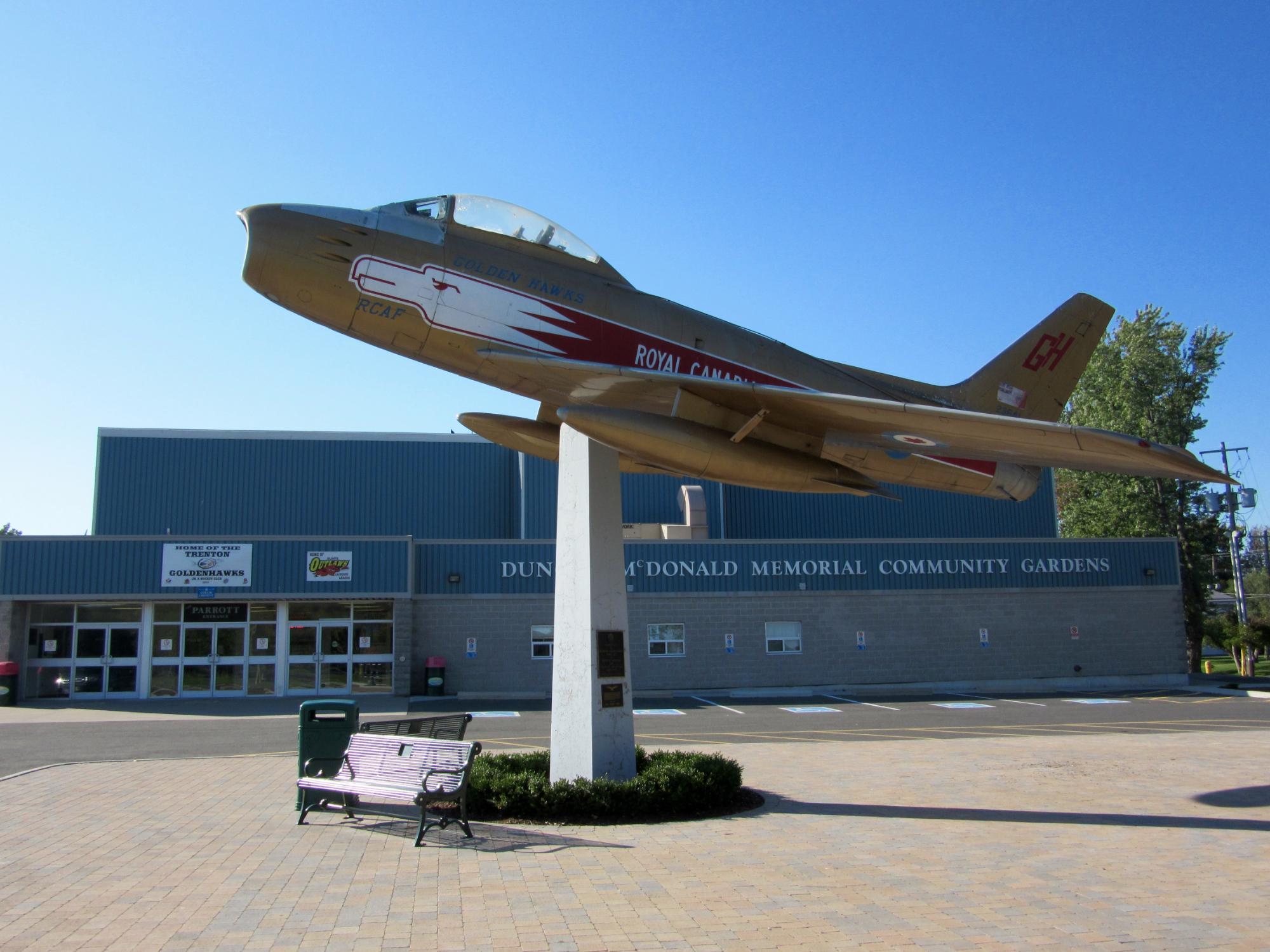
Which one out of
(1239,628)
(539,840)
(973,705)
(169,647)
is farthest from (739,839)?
(1239,628)

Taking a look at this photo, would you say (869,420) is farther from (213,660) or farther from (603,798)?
(213,660)

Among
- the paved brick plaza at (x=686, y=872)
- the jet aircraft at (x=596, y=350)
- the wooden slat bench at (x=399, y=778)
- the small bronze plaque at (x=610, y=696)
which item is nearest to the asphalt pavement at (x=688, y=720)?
the paved brick plaza at (x=686, y=872)

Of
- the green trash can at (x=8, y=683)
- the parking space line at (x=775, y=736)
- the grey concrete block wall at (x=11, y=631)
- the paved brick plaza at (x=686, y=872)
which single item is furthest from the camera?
the grey concrete block wall at (x=11, y=631)

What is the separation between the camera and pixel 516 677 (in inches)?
1107

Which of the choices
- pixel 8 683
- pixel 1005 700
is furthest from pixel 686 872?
pixel 8 683

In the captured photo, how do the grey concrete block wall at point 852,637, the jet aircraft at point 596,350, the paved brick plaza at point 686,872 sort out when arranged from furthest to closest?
the grey concrete block wall at point 852,637 < the jet aircraft at point 596,350 < the paved brick plaza at point 686,872

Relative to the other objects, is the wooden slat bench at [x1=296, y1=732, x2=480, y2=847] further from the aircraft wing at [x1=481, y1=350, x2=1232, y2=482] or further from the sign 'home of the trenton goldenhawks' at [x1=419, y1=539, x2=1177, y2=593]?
the sign 'home of the trenton goldenhawks' at [x1=419, y1=539, x2=1177, y2=593]

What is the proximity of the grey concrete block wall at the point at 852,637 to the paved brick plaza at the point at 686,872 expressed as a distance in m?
15.8

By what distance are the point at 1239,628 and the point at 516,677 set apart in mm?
→ 29008

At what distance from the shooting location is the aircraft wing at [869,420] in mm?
9211

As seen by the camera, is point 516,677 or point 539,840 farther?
point 516,677

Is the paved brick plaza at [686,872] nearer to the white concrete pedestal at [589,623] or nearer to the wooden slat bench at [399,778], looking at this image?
the wooden slat bench at [399,778]

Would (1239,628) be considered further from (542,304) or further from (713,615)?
(542,304)

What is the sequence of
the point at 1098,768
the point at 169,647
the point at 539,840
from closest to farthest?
the point at 539,840
the point at 1098,768
the point at 169,647
